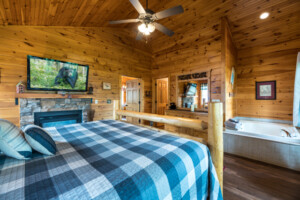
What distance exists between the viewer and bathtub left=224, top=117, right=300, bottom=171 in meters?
2.08

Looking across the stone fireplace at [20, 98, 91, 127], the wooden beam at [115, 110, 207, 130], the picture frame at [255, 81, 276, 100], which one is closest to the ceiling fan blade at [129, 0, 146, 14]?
the wooden beam at [115, 110, 207, 130]

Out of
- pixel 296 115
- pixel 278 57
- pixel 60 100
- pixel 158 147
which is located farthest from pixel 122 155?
pixel 278 57

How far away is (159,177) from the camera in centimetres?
75

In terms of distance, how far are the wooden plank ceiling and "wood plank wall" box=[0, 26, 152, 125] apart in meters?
0.22

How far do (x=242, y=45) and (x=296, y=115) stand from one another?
7.40 ft

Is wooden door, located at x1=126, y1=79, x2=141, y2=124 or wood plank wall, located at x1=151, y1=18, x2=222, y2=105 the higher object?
wood plank wall, located at x1=151, y1=18, x2=222, y2=105

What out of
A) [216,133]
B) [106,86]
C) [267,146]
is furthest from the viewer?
[106,86]

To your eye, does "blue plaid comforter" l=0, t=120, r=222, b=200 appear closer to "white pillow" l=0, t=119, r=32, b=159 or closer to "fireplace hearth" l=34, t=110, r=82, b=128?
"white pillow" l=0, t=119, r=32, b=159

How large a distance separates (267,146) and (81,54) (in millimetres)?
4741

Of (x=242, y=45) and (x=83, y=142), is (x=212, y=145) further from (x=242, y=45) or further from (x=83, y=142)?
(x=242, y=45)

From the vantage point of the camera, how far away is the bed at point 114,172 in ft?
1.97

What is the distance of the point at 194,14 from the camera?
3438 mm

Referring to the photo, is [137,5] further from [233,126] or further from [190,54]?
[233,126]

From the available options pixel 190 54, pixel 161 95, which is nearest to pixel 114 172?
pixel 190 54
